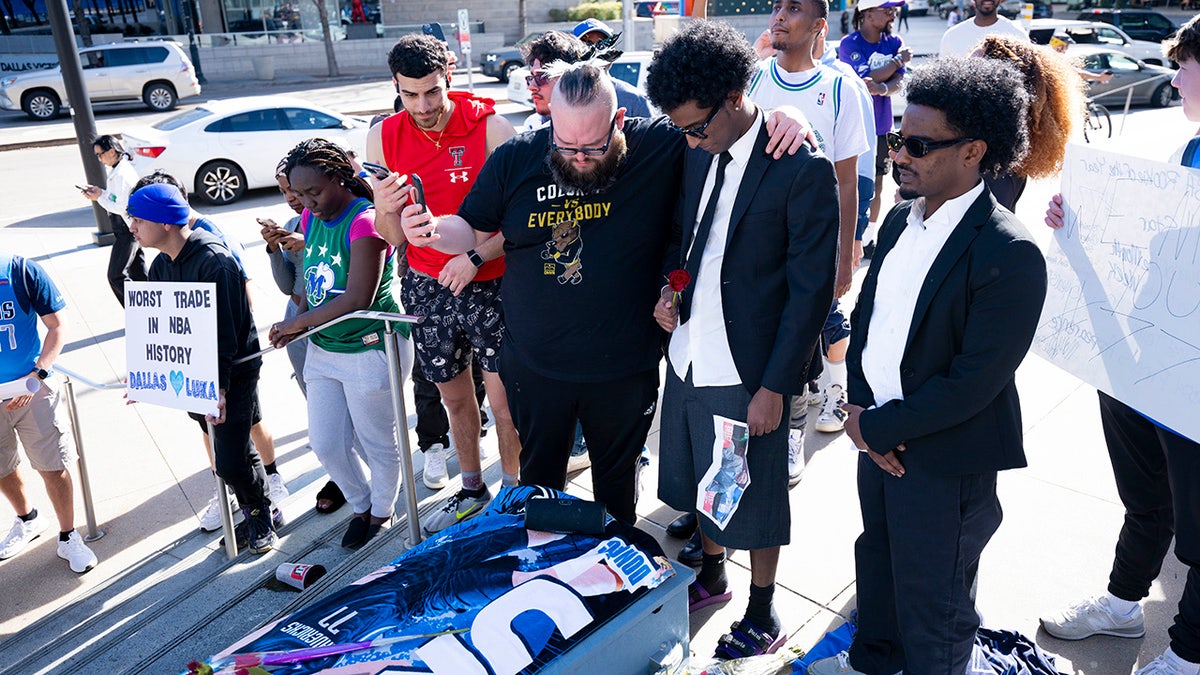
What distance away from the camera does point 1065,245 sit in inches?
119

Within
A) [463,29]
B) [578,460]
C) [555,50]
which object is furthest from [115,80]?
[578,460]

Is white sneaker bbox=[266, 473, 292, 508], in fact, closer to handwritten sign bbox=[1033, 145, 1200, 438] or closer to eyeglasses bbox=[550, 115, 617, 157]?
eyeglasses bbox=[550, 115, 617, 157]

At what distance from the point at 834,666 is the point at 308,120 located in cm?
1216

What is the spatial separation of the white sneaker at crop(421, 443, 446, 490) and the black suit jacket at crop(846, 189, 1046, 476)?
2.65m

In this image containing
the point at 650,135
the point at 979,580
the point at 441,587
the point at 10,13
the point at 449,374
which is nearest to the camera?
the point at 441,587

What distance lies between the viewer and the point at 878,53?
271 inches

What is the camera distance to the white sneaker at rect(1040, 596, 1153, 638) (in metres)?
3.11

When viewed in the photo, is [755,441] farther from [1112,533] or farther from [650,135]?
[1112,533]

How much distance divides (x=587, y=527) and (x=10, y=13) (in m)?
38.3

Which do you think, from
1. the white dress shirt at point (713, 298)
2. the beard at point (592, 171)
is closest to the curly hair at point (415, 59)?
the beard at point (592, 171)

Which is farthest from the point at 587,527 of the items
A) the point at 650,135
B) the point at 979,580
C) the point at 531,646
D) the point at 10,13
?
the point at 10,13


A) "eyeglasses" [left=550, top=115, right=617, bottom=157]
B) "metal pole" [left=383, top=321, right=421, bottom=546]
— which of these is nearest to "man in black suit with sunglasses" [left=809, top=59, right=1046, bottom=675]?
"eyeglasses" [left=550, top=115, right=617, bottom=157]

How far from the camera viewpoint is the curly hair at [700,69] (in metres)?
2.61

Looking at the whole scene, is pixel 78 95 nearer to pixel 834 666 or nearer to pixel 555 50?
pixel 555 50
